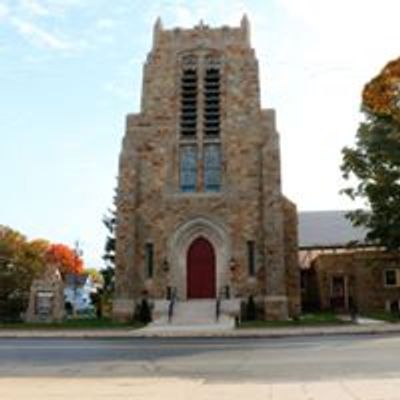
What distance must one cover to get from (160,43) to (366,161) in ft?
40.3

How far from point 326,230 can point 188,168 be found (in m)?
17.5

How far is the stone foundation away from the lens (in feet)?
103

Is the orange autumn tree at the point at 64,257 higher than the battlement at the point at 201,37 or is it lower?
lower

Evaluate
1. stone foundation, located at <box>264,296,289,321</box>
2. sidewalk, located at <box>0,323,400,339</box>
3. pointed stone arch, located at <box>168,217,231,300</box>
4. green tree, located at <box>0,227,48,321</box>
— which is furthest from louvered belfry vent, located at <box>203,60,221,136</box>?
green tree, located at <box>0,227,48,321</box>

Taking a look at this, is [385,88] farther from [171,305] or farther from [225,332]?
[171,305]

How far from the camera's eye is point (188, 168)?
114 feet

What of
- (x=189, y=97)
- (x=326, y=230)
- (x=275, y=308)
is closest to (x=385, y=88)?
(x=275, y=308)

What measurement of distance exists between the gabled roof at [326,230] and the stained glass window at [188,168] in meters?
14.5

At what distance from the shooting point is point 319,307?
42750 mm

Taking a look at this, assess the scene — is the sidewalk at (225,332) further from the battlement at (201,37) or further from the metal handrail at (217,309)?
the battlement at (201,37)

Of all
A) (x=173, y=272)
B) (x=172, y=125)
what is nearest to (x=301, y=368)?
(x=173, y=272)

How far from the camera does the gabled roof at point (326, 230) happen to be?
4700 cm

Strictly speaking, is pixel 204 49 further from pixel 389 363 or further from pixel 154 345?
pixel 389 363

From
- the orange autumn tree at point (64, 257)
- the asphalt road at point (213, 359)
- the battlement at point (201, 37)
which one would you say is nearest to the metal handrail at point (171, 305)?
the asphalt road at point (213, 359)
